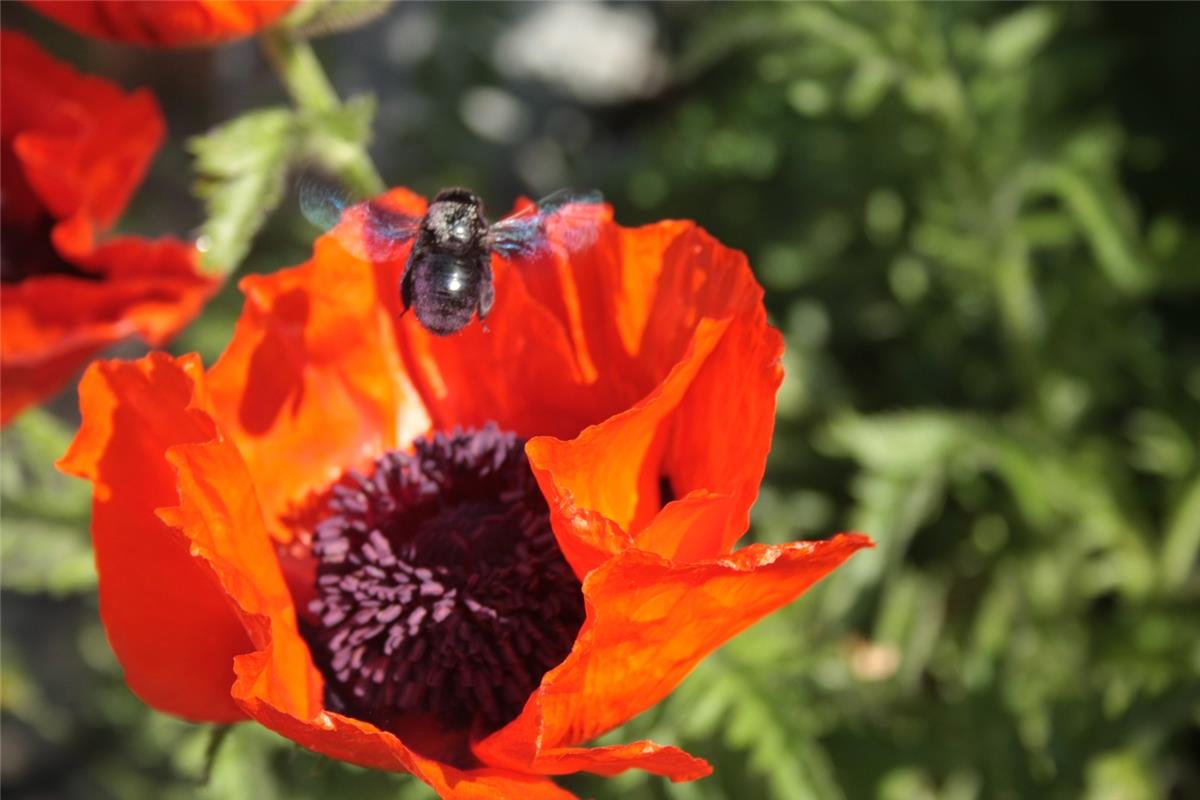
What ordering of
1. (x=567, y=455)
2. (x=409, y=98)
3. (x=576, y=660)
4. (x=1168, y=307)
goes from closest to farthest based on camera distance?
(x=576, y=660)
(x=567, y=455)
(x=1168, y=307)
(x=409, y=98)


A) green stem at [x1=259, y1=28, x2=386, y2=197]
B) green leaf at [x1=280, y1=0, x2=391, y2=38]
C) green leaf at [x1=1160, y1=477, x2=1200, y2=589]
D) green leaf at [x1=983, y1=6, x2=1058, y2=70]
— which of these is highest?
green leaf at [x1=280, y1=0, x2=391, y2=38]

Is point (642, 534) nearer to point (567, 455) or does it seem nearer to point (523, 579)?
point (567, 455)

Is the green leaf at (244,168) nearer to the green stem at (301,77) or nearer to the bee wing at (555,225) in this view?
the green stem at (301,77)

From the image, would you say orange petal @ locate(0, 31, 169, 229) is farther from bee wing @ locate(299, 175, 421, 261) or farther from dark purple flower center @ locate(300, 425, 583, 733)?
dark purple flower center @ locate(300, 425, 583, 733)

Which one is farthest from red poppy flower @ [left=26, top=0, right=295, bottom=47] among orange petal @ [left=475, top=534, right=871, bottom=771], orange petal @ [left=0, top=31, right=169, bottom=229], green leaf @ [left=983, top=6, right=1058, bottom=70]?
green leaf @ [left=983, top=6, right=1058, bottom=70]

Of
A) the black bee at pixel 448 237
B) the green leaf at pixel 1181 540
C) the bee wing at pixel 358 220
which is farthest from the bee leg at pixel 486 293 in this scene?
the green leaf at pixel 1181 540

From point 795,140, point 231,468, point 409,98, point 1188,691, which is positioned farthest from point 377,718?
point 409,98
